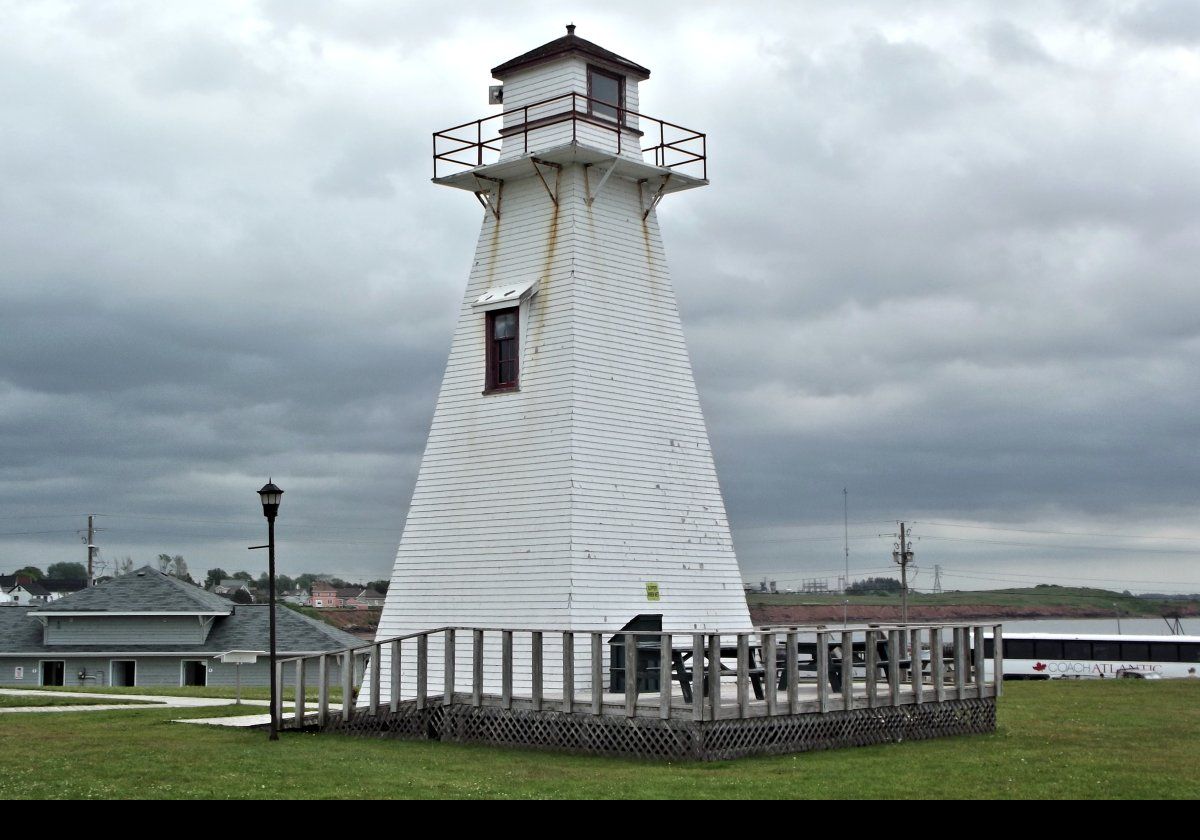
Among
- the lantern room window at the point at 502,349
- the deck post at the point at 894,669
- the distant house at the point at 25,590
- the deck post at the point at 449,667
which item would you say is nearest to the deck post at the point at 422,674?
the deck post at the point at 449,667

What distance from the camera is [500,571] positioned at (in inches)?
864

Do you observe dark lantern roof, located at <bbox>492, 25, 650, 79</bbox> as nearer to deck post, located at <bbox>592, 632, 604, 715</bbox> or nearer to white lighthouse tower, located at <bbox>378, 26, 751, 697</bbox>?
white lighthouse tower, located at <bbox>378, 26, 751, 697</bbox>

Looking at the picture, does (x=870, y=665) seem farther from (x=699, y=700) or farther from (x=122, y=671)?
(x=122, y=671)

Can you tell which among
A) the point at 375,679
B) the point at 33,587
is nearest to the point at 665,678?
the point at 375,679

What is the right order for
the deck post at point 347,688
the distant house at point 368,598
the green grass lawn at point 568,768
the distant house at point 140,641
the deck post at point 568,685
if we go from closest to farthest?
the green grass lawn at point 568,768
the deck post at point 568,685
the deck post at point 347,688
the distant house at point 140,641
the distant house at point 368,598

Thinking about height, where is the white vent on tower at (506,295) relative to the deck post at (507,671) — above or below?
above

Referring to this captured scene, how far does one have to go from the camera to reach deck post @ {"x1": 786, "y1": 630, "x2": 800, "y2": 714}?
17.5 meters

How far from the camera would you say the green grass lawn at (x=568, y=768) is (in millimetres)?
13562

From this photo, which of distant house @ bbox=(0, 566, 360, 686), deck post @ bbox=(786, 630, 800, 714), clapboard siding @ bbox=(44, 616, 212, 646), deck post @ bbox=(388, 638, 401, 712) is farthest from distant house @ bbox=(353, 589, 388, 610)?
deck post @ bbox=(786, 630, 800, 714)

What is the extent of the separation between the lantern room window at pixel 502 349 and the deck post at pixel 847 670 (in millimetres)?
7245

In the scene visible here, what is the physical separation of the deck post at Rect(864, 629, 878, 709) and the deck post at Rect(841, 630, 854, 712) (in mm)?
225

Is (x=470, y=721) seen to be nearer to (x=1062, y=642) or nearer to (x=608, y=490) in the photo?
(x=608, y=490)

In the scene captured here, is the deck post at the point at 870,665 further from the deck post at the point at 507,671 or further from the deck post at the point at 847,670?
the deck post at the point at 507,671

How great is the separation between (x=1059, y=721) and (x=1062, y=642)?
42.0 meters
